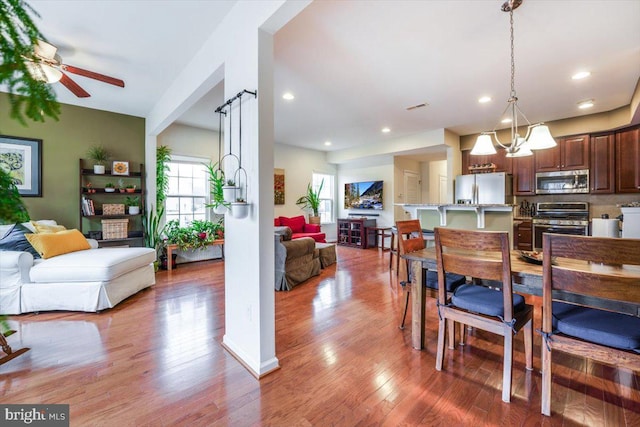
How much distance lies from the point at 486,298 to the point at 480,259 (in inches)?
12.3

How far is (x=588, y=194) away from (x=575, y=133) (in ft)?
3.77

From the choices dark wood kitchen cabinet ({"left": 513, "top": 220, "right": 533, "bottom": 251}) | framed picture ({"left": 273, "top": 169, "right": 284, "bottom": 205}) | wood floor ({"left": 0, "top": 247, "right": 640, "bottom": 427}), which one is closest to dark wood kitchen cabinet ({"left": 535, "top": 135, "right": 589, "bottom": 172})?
dark wood kitchen cabinet ({"left": 513, "top": 220, "right": 533, "bottom": 251})

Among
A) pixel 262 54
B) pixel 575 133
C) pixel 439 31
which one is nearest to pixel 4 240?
pixel 262 54

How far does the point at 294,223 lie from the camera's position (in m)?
6.27

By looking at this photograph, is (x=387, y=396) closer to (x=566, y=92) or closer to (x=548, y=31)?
(x=548, y=31)

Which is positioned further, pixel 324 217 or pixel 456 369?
pixel 324 217

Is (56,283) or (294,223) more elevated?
(294,223)

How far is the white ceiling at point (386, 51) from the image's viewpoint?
7.41 feet

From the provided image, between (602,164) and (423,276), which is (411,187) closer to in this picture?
(602,164)

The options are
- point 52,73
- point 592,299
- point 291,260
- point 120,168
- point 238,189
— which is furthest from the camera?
point 120,168

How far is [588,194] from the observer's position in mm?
5090

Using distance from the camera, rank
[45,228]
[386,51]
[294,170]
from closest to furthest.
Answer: [386,51], [45,228], [294,170]

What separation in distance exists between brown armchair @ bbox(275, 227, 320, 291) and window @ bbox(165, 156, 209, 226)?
2488 millimetres

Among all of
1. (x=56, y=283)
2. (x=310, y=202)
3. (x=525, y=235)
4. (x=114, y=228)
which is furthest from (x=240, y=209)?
(x=525, y=235)
